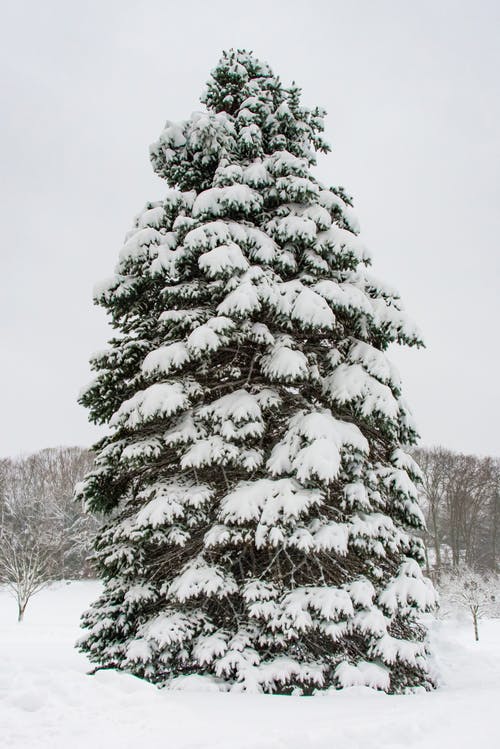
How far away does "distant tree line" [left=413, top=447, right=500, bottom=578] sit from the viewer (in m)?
36.3

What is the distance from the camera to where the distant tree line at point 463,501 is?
36.3 metres

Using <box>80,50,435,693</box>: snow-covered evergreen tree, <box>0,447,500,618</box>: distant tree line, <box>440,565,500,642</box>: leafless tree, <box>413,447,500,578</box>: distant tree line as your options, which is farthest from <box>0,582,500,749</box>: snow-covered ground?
<box>413,447,500,578</box>: distant tree line

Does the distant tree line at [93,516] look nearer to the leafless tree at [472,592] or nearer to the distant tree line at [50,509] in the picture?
the distant tree line at [50,509]

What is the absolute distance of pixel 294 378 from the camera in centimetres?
697

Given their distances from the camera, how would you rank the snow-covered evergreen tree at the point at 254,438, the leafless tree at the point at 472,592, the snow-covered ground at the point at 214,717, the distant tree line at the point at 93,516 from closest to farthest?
the snow-covered ground at the point at 214,717, the snow-covered evergreen tree at the point at 254,438, the leafless tree at the point at 472,592, the distant tree line at the point at 93,516

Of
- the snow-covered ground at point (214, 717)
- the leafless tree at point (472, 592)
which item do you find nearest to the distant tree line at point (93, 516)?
the leafless tree at point (472, 592)

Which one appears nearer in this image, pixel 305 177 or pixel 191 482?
pixel 191 482

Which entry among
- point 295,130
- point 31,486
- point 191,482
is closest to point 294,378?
point 191,482

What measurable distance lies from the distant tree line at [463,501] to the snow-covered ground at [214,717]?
32639 millimetres

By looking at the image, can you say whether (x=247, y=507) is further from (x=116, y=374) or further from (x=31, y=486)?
(x=31, y=486)

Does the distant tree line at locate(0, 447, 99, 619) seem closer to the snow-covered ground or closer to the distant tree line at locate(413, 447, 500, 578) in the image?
the distant tree line at locate(413, 447, 500, 578)

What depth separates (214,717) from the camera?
173 inches

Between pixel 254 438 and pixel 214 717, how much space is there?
3.37 metres

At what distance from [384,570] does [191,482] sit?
2.78 meters
